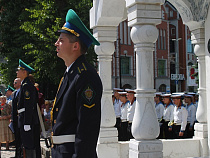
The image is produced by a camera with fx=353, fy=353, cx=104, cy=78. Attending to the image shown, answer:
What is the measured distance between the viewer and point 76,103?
2.77 meters

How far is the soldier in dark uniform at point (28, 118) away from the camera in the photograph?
20.8 feet

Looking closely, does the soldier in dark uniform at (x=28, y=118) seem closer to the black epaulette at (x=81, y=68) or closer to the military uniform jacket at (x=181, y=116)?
the black epaulette at (x=81, y=68)

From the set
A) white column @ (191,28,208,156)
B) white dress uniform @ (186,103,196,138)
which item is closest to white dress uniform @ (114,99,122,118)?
white dress uniform @ (186,103,196,138)

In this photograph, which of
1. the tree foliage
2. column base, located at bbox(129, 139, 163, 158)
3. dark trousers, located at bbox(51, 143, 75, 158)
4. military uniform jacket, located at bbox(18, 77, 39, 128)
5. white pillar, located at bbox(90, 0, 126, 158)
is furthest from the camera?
the tree foliage

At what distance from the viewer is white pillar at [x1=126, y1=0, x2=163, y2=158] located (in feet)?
17.4

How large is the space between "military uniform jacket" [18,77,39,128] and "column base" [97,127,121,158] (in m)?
1.42

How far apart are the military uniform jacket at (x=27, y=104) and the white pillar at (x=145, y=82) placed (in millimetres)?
2017

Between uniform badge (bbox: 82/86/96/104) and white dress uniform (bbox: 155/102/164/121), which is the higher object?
uniform badge (bbox: 82/86/96/104)

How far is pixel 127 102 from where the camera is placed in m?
11.7

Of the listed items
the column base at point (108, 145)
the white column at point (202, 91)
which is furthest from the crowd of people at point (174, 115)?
the column base at point (108, 145)

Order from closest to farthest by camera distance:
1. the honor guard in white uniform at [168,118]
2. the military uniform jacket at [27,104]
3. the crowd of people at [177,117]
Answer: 1. the military uniform jacket at [27,104]
2. the crowd of people at [177,117]
3. the honor guard in white uniform at [168,118]

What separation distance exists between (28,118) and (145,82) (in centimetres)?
231

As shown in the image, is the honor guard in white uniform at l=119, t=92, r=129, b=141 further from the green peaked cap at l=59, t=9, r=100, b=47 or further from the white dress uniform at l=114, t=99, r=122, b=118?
the green peaked cap at l=59, t=9, r=100, b=47

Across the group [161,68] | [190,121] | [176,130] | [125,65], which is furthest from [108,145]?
[161,68]
